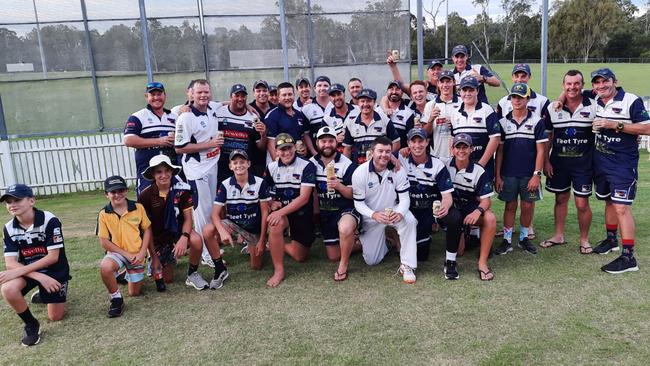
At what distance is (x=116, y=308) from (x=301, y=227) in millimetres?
2158

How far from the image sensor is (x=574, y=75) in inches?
212

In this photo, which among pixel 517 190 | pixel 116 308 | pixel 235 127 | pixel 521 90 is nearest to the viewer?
pixel 116 308

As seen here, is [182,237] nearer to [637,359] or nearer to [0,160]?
[637,359]

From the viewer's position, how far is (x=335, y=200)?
552cm

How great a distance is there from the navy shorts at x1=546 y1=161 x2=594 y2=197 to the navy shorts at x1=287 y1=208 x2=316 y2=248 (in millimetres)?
2997

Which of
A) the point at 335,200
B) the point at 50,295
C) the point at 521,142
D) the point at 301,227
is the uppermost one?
the point at 521,142

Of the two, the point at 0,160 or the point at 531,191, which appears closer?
the point at 531,191

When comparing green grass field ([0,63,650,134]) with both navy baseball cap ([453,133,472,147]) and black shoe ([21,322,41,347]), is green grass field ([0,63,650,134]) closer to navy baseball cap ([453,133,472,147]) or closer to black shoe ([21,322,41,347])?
navy baseball cap ([453,133,472,147])

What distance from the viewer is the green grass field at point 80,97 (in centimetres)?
1097

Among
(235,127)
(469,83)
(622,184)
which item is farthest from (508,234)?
(235,127)

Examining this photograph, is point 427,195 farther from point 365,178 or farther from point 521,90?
point 521,90

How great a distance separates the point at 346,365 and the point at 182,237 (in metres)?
2.37

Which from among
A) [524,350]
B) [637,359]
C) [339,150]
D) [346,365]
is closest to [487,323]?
[524,350]

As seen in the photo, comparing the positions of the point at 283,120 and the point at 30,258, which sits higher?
the point at 283,120
